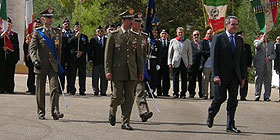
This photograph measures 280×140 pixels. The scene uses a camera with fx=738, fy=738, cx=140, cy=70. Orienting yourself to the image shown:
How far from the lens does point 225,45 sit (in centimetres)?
1251

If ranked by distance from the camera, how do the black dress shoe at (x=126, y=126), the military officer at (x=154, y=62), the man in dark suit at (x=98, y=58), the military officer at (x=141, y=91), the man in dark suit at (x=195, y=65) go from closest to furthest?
1. the black dress shoe at (x=126, y=126)
2. the military officer at (x=141, y=91)
3. the military officer at (x=154, y=62)
4. the man in dark suit at (x=98, y=58)
5. the man in dark suit at (x=195, y=65)

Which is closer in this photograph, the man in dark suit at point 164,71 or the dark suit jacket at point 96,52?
the dark suit jacket at point 96,52

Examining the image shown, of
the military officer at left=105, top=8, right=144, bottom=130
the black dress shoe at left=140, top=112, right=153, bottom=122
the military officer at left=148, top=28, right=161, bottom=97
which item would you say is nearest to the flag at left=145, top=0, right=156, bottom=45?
the military officer at left=148, top=28, right=161, bottom=97

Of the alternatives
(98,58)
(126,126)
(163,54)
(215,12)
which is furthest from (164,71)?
(126,126)

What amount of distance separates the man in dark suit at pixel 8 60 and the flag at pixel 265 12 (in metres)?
6.62

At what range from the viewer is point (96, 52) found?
21.0m

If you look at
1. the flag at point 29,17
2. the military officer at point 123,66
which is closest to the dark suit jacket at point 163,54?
the flag at point 29,17

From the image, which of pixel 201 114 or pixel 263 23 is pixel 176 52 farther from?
pixel 201 114

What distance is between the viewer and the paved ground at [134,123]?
12016 mm

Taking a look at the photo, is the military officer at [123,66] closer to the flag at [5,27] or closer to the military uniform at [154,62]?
the military uniform at [154,62]

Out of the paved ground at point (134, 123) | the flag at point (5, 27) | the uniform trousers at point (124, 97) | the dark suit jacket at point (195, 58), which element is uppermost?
the flag at point (5, 27)

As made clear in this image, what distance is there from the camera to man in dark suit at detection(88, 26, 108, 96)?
20969 millimetres

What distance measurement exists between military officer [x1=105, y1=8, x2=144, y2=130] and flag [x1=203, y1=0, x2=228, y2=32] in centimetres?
852

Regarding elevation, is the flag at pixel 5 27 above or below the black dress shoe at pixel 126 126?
above
